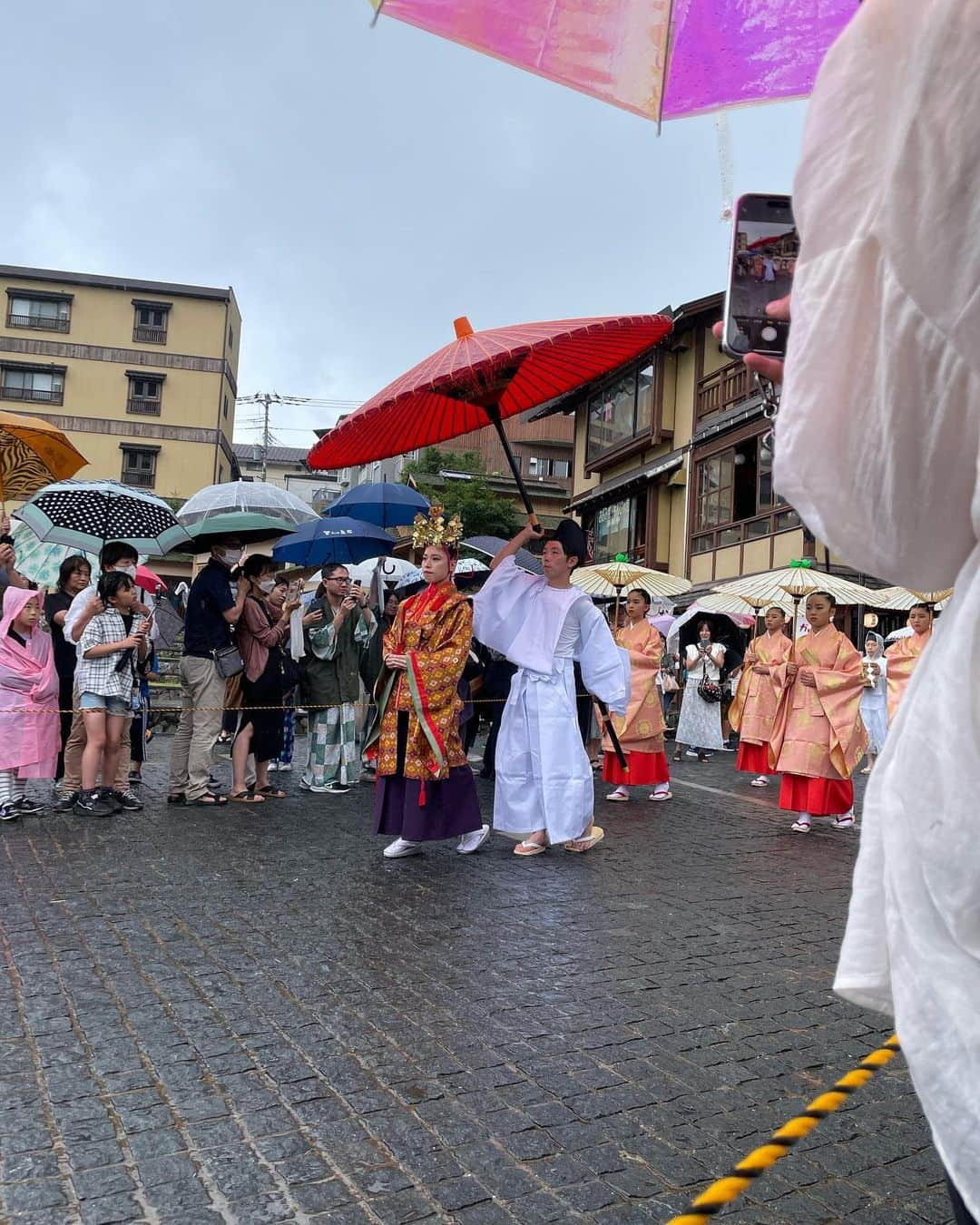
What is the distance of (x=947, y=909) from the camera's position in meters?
1.08

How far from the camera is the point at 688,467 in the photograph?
2392 cm

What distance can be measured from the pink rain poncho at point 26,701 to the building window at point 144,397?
35.7m

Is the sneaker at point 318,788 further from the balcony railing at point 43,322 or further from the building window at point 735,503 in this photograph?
the balcony railing at point 43,322

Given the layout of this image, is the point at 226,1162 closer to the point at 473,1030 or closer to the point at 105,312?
the point at 473,1030

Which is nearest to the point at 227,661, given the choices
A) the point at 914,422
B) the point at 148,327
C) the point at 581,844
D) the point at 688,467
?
the point at 581,844

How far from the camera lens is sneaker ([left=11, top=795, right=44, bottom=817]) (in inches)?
281

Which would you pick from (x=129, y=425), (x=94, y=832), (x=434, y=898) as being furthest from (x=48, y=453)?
(x=129, y=425)

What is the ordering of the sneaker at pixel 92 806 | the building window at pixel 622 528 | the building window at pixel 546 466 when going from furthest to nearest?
the building window at pixel 546 466, the building window at pixel 622 528, the sneaker at pixel 92 806

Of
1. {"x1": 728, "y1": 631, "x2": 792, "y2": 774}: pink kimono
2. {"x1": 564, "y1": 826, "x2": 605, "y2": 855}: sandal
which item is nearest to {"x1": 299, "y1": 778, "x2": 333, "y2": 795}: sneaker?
{"x1": 564, "y1": 826, "x2": 605, "y2": 855}: sandal

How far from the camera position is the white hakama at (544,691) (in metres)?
6.42

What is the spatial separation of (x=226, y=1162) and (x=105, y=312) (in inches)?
1672

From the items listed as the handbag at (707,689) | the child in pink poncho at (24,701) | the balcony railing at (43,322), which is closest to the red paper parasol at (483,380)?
the child in pink poncho at (24,701)

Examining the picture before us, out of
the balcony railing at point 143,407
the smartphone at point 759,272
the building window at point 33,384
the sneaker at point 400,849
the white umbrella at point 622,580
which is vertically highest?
the building window at point 33,384

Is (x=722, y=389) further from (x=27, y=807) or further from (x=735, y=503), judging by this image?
(x=27, y=807)
